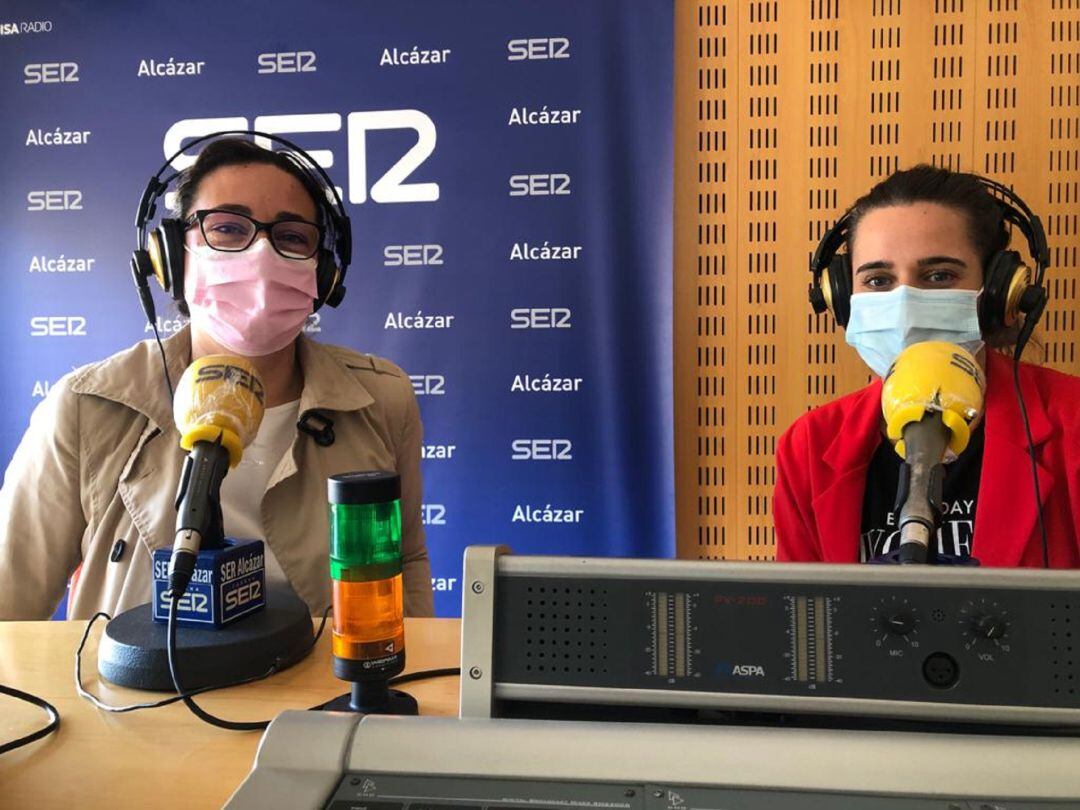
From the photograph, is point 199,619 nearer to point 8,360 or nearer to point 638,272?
point 638,272

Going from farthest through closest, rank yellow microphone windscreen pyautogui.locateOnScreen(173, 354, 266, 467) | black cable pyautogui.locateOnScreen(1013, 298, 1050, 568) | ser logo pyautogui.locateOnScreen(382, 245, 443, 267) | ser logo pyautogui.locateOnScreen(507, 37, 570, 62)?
1. ser logo pyautogui.locateOnScreen(382, 245, 443, 267)
2. ser logo pyautogui.locateOnScreen(507, 37, 570, 62)
3. black cable pyautogui.locateOnScreen(1013, 298, 1050, 568)
4. yellow microphone windscreen pyautogui.locateOnScreen(173, 354, 266, 467)

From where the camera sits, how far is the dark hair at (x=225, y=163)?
165 centimetres

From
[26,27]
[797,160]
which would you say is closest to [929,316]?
[797,160]

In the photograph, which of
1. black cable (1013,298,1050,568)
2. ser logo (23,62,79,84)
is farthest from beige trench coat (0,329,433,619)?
ser logo (23,62,79,84)

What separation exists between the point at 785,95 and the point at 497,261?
105 centimetres

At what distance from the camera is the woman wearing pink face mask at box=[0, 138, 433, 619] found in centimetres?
153

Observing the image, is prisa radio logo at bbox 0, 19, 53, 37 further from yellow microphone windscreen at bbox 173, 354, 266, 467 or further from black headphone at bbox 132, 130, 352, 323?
yellow microphone windscreen at bbox 173, 354, 266, 467

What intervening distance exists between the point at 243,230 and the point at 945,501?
1.52 m

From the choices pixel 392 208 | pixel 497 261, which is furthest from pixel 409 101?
pixel 497 261

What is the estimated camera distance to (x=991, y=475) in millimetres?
1488

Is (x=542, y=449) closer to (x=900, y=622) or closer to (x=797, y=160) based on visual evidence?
(x=797, y=160)

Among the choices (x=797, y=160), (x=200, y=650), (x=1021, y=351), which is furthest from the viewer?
(x=797, y=160)

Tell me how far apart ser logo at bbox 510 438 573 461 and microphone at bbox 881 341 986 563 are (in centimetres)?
182

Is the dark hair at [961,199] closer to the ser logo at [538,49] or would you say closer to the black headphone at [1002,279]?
the black headphone at [1002,279]
